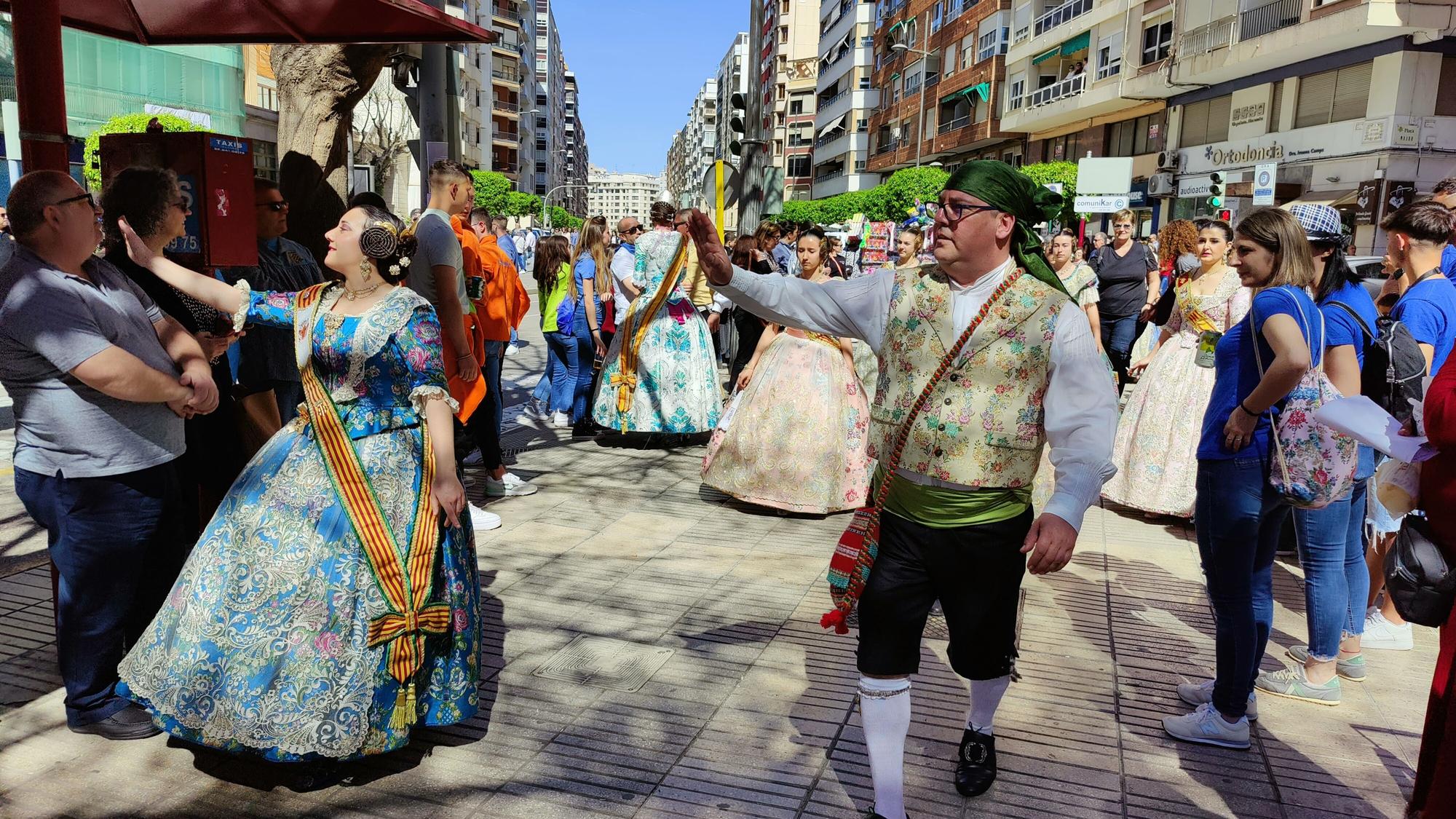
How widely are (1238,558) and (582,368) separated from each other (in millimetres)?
6828

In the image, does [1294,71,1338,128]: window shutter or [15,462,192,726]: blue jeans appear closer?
[15,462,192,726]: blue jeans

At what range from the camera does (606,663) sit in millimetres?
4281

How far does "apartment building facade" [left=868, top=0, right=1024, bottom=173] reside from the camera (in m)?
44.4

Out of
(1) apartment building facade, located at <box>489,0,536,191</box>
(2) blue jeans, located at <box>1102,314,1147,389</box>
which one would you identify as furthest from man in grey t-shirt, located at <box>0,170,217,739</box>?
(1) apartment building facade, located at <box>489,0,536,191</box>

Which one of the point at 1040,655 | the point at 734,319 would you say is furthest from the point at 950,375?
the point at 734,319

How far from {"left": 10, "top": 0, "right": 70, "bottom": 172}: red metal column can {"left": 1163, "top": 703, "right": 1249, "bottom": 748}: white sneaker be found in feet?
14.7

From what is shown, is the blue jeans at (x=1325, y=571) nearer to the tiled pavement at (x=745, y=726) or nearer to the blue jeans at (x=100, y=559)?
the tiled pavement at (x=745, y=726)

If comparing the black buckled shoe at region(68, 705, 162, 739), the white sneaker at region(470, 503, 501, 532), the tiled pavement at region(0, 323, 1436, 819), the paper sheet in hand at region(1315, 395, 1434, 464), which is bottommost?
the tiled pavement at region(0, 323, 1436, 819)

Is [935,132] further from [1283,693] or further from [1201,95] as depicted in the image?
[1283,693]

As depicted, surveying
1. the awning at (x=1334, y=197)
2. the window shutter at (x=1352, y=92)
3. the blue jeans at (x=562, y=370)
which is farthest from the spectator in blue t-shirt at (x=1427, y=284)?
the window shutter at (x=1352, y=92)

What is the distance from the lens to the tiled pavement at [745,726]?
10.7ft

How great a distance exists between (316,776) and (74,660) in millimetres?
968

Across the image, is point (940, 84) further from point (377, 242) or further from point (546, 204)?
point (546, 204)

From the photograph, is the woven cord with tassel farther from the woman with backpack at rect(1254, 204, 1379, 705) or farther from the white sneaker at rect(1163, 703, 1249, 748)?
the woman with backpack at rect(1254, 204, 1379, 705)
